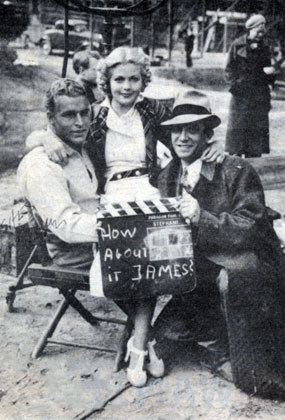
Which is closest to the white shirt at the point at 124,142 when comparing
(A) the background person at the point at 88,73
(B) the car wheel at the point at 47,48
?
(A) the background person at the point at 88,73

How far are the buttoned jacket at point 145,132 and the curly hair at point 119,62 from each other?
6.6 inches

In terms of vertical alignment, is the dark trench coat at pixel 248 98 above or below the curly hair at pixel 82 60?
below

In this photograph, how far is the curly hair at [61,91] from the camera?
376 cm

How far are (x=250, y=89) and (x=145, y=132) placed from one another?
167 inches

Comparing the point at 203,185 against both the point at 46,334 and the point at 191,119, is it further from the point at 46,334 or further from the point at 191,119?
the point at 46,334

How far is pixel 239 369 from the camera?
3.52 meters

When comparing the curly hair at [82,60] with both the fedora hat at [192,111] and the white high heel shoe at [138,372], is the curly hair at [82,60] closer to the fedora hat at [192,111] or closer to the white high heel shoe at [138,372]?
the fedora hat at [192,111]

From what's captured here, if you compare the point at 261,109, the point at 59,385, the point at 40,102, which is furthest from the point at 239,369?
the point at 40,102

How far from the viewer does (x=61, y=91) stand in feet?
12.3

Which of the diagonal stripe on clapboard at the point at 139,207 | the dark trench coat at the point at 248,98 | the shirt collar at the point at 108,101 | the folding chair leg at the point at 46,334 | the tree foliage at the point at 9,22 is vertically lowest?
the tree foliage at the point at 9,22

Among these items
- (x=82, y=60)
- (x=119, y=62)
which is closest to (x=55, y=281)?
(x=119, y=62)

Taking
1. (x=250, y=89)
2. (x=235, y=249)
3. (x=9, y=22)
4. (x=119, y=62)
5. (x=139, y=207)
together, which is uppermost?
(x=119, y=62)

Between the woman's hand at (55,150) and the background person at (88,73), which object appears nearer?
the woman's hand at (55,150)

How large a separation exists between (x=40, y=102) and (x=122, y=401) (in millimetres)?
11754
